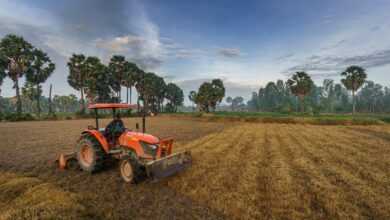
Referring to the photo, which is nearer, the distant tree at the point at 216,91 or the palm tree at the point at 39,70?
the palm tree at the point at 39,70

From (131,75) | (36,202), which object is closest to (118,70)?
(131,75)

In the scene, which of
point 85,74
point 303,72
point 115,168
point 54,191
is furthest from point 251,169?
point 303,72

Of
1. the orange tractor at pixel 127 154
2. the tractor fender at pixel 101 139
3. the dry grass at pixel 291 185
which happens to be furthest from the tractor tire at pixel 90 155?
the dry grass at pixel 291 185

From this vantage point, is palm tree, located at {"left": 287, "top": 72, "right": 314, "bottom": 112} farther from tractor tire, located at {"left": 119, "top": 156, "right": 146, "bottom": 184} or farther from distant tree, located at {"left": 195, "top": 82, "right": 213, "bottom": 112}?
tractor tire, located at {"left": 119, "top": 156, "right": 146, "bottom": 184}

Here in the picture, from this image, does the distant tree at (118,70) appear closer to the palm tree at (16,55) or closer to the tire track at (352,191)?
the palm tree at (16,55)

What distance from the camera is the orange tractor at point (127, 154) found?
4559 millimetres

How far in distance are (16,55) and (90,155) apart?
3779 cm

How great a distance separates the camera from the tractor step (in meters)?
4.31

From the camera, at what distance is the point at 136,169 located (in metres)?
4.46

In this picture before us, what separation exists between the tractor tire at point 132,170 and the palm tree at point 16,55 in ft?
124

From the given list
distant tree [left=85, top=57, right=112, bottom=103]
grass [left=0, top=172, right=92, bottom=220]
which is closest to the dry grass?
grass [left=0, top=172, right=92, bottom=220]

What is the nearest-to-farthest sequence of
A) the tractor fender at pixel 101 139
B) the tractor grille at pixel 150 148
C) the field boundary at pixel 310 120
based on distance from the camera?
the tractor grille at pixel 150 148 < the tractor fender at pixel 101 139 < the field boundary at pixel 310 120

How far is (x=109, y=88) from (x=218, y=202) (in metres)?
47.6

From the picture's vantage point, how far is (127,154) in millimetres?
5137
